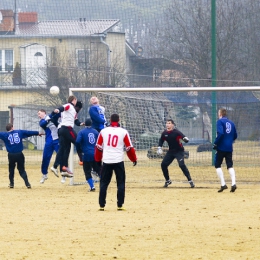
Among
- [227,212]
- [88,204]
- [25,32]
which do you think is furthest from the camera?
[25,32]

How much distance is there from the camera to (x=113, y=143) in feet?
49.8

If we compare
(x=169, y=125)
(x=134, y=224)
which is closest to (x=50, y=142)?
(x=169, y=125)

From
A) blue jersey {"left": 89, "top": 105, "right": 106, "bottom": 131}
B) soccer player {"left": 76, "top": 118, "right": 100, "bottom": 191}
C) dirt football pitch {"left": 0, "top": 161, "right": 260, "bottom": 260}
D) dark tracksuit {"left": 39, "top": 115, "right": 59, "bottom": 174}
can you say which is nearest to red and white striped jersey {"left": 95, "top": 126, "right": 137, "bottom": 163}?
dirt football pitch {"left": 0, "top": 161, "right": 260, "bottom": 260}

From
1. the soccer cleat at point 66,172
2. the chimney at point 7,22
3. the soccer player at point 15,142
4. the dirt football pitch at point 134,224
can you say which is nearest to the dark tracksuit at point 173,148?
the dirt football pitch at point 134,224

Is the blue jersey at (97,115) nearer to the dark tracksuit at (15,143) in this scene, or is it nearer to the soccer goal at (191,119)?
the dark tracksuit at (15,143)

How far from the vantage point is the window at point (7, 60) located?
35250 mm

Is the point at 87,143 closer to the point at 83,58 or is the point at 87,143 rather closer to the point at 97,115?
the point at 97,115

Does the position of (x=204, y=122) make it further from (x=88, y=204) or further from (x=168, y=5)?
(x=168, y=5)

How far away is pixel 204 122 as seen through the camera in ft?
75.7

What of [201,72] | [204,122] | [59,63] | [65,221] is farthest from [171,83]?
[65,221]

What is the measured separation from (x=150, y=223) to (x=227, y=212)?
7.14 ft

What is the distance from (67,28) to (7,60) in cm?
351

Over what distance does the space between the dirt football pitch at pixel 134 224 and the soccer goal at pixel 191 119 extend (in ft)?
6.17

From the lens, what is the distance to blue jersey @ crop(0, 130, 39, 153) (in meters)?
20.4
